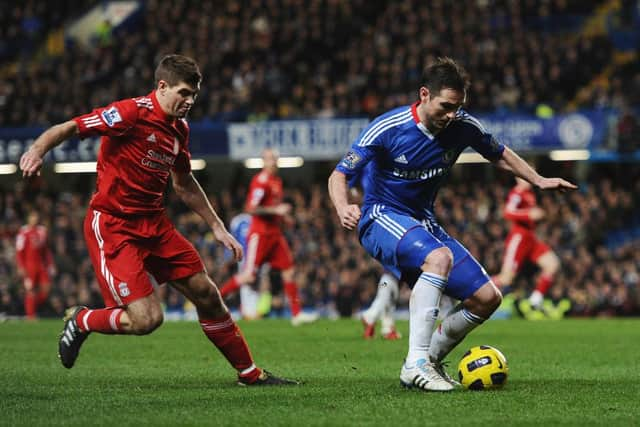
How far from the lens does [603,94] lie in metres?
24.3

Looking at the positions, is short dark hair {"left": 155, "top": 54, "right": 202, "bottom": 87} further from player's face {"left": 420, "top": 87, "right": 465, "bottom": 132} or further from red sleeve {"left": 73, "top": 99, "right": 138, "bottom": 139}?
player's face {"left": 420, "top": 87, "right": 465, "bottom": 132}

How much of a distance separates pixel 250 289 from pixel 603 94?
31.4 ft

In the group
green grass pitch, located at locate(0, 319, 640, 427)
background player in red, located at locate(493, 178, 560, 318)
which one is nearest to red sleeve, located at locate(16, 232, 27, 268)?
green grass pitch, located at locate(0, 319, 640, 427)

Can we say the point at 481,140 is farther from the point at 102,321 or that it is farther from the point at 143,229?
the point at 102,321

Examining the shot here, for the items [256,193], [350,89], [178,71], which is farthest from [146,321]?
[350,89]

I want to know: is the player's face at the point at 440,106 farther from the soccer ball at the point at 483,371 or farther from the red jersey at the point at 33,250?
the red jersey at the point at 33,250

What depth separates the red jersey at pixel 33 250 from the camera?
21.6 m

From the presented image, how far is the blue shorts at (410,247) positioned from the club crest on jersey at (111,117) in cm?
189

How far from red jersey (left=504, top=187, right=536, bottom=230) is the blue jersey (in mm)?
9936

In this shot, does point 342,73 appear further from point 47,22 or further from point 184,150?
point 184,150

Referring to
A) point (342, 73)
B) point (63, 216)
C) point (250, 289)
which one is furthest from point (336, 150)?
point (63, 216)

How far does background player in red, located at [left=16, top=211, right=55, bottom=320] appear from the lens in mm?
21656

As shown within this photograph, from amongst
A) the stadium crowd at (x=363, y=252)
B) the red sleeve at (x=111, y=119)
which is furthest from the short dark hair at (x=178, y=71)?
the stadium crowd at (x=363, y=252)

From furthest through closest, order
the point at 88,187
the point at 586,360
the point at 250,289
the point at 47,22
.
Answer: the point at 47,22
the point at 88,187
the point at 250,289
the point at 586,360
